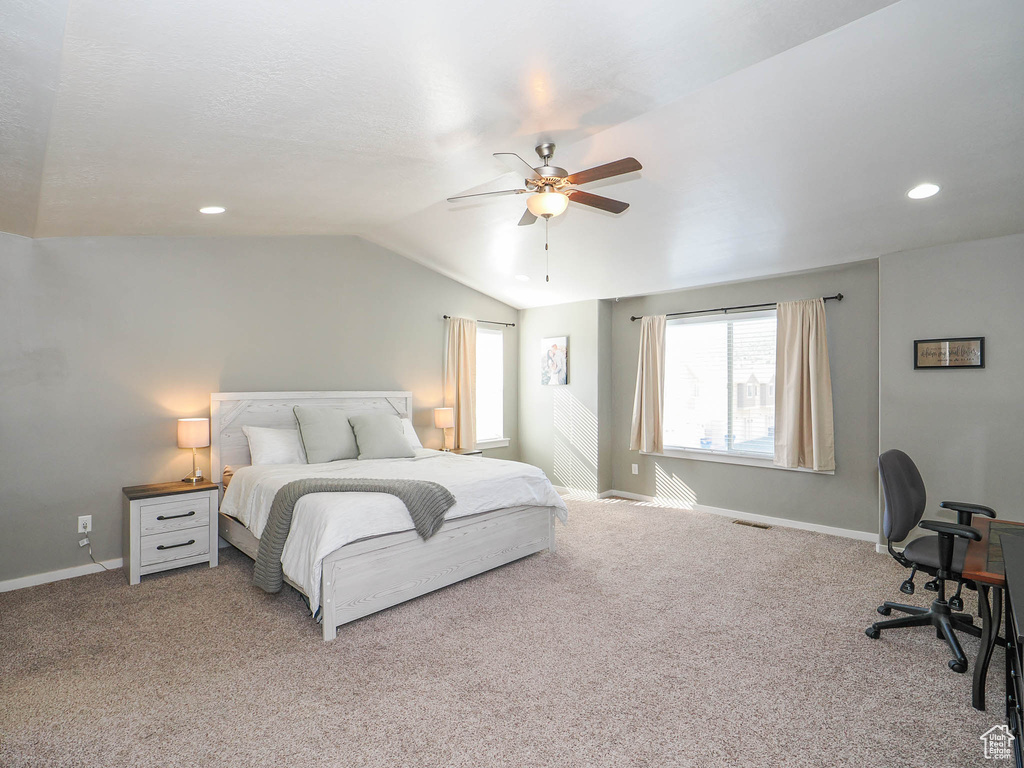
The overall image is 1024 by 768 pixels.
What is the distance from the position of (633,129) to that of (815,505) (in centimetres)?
373

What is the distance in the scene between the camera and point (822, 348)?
4.55 metres

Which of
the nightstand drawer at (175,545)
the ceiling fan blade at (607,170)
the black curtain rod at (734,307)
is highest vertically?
the ceiling fan blade at (607,170)

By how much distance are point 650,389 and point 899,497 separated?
3.04 meters

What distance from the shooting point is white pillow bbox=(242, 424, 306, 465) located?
160 inches

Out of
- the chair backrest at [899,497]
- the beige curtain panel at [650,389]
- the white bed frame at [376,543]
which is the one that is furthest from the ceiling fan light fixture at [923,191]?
the white bed frame at [376,543]

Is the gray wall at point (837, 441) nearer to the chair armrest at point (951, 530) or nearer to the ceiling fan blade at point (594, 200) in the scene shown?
the chair armrest at point (951, 530)

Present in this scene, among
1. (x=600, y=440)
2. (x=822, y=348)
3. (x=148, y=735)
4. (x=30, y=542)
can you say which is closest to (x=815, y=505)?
(x=822, y=348)

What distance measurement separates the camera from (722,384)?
5258mm

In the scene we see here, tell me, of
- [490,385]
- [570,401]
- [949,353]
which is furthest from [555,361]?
[949,353]

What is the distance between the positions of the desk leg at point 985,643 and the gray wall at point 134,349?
464 centimetres

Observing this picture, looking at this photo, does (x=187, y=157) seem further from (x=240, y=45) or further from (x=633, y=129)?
(x=633, y=129)

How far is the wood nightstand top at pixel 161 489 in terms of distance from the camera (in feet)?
11.2

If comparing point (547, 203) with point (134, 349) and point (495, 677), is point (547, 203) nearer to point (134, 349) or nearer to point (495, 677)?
point (495, 677)

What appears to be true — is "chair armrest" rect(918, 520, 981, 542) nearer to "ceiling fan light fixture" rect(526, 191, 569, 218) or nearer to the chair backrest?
the chair backrest
